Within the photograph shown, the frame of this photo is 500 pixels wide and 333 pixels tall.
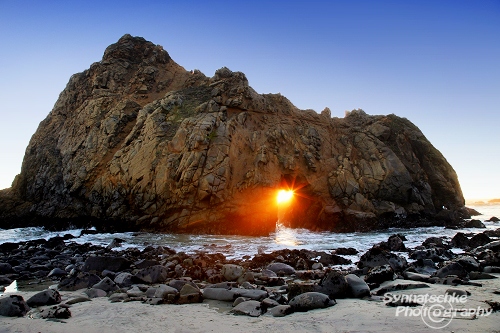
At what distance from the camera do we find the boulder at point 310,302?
20.3 feet

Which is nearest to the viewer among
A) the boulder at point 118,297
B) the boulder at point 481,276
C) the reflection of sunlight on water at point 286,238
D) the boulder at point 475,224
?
the boulder at point 118,297

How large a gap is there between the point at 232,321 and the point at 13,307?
417 centimetres

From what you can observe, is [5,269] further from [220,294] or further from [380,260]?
[380,260]

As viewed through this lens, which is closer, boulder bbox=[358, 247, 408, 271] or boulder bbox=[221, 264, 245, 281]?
boulder bbox=[221, 264, 245, 281]

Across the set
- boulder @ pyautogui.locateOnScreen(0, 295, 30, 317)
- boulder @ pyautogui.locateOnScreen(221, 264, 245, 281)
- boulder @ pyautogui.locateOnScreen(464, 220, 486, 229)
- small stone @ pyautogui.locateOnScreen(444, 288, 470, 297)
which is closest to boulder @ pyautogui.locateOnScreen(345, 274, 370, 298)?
small stone @ pyautogui.locateOnScreen(444, 288, 470, 297)

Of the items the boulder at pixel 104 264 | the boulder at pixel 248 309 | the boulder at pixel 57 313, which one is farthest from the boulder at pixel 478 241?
the boulder at pixel 57 313

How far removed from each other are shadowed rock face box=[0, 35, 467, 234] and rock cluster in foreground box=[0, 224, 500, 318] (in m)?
11.0

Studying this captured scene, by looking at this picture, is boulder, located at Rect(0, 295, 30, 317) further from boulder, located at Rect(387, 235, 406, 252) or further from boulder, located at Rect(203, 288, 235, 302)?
boulder, located at Rect(387, 235, 406, 252)

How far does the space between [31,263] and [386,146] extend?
30.5 m

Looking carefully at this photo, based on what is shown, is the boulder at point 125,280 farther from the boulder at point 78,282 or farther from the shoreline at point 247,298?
the boulder at point 78,282

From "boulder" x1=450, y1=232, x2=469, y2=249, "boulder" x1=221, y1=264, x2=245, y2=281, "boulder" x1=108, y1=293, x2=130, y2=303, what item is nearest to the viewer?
"boulder" x1=108, y1=293, x2=130, y2=303

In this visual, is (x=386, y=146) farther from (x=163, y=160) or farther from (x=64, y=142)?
(x=64, y=142)

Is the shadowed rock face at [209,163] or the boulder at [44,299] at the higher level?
the shadowed rock face at [209,163]

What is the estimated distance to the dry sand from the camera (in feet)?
16.3
